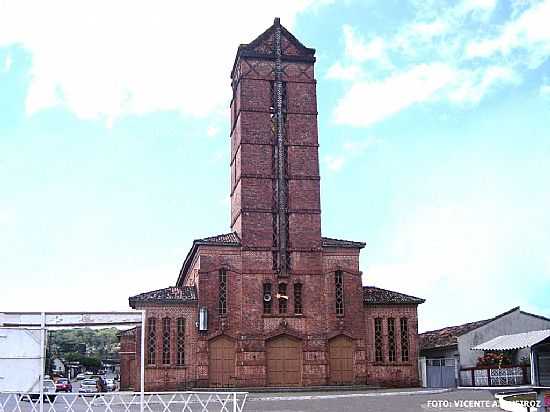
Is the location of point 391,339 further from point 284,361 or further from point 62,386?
point 62,386

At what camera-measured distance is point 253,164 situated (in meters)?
41.9

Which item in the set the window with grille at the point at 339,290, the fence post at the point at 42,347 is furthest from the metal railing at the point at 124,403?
the window with grille at the point at 339,290

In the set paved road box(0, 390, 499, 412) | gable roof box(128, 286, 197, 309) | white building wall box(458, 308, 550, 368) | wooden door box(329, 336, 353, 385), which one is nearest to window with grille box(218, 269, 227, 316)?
gable roof box(128, 286, 197, 309)

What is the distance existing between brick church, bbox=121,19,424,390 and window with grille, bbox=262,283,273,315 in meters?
0.05

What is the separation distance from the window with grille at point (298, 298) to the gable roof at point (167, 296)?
5305 millimetres

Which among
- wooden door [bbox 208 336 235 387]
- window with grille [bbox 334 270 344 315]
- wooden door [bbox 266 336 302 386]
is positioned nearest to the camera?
wooden door [bbox 208 336 235 387]

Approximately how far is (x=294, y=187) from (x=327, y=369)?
32.5ft

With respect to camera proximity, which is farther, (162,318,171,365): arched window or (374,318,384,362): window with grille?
(374,318,384,362): window with grille

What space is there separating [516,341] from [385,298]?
816 cm

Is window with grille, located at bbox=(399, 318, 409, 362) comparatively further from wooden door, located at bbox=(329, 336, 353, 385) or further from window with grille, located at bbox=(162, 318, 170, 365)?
window with grille, located at bbox=(162, 318, 170, 365)

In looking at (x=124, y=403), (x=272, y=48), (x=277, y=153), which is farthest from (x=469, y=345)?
(x=124, y=403)

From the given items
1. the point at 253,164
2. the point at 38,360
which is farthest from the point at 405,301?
the point at 38,360

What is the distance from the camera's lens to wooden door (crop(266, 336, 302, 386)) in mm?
39656

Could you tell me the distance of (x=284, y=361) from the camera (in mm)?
39938
